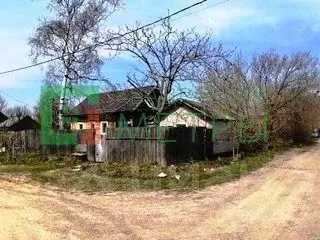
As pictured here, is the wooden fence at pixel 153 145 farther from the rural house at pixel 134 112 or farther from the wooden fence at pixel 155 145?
the rural house at pixel 134 112

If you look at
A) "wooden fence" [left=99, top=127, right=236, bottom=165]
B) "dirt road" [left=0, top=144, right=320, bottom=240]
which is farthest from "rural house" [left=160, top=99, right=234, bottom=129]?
"dirt road" [left=0, top=144, right=320, bottom=240]

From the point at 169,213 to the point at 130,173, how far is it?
6.71m

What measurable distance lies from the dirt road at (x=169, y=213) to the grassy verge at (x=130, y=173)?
3.24ft

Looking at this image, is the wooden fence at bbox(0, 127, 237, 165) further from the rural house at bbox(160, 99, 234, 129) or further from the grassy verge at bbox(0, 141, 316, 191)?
the rural house at bbox(160, 99, 234, 129)

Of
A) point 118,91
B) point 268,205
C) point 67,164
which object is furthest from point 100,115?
point 268,205

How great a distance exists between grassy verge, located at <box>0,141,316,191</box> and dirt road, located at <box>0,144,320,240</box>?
3.24 feet

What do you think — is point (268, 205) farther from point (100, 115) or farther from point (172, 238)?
point (100, 115)

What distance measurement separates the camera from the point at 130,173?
16719 mm

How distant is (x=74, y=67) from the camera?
3192 centimetres

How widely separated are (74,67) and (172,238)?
2522 cm

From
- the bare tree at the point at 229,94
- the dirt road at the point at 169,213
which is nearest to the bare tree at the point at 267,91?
the bare tree at the point at 229,94

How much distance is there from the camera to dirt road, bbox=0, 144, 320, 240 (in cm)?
841

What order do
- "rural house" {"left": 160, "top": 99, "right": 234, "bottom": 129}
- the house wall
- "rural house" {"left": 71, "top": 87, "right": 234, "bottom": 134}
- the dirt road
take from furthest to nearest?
1. the house wall
2. "rural house" {"left": 160, "top": 99, "right": 234, "bottom": 129}
3. "rural house" {"left": 71, "top": 87, "right": 234, "bottom": 134}
4. the dirt road

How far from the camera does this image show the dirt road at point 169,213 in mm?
8414
